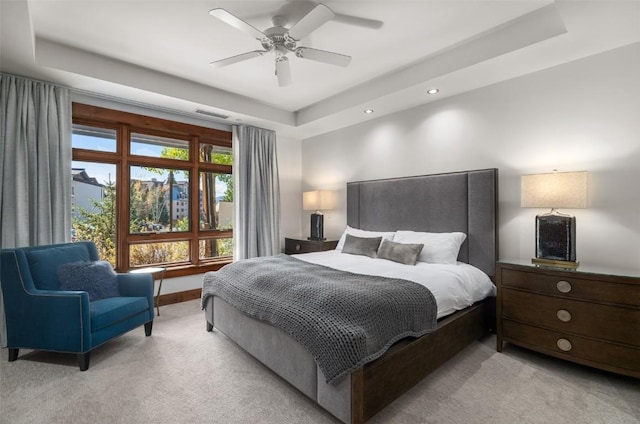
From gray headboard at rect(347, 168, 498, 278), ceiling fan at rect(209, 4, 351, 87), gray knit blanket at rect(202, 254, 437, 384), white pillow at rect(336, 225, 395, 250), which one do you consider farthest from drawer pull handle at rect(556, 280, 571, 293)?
ceiling fan at rect(209, 4, 351, 87)

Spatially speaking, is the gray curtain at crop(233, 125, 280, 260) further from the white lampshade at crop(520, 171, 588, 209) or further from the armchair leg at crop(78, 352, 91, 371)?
the white lampshade at crop(520, 171, 588, 209)

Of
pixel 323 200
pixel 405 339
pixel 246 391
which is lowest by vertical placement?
pixel 246 391

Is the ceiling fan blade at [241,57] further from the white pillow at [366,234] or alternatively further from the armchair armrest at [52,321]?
the white pillow at [366,234]

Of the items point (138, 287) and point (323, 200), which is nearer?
point (138, 287)

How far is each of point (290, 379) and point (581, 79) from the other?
3546 mm

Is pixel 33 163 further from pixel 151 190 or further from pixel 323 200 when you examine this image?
pixel 323 200

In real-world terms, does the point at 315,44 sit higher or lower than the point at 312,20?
higher

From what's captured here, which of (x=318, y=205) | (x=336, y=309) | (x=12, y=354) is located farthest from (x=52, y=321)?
(x=318, y=205)

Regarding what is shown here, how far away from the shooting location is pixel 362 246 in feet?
12.3

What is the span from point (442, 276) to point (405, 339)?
2.75 ft

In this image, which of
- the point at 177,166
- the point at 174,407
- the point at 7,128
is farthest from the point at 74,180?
the point at 174,407

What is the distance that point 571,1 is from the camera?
202 centimetres

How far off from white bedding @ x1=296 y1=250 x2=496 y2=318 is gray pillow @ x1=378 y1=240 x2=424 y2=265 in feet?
0.23

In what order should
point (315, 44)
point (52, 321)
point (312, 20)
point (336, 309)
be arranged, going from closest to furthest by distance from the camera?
point (336, 309)
point (312, 20)
point (52, 321)
point (315, 44)
